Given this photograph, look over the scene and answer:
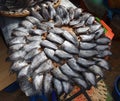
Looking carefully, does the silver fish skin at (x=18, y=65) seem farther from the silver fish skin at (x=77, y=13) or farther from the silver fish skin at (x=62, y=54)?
the silver fish skin at (x=77, y=13)

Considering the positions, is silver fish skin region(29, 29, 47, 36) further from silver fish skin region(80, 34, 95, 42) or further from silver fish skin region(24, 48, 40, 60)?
silver fish skin region(80, 34, 95, 42)

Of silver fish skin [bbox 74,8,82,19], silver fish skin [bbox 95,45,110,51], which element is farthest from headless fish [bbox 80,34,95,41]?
silver fish skin [bbox 74,8,82,19]

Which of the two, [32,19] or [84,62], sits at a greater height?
[32,19]

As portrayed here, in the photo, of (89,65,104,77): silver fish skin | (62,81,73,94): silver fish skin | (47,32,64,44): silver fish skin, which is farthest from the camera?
(47,32,64,44): silver fish skin

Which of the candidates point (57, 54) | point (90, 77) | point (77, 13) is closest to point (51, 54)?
point (57, 54)

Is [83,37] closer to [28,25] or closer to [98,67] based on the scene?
[98,67]

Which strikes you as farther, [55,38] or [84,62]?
[55,38]

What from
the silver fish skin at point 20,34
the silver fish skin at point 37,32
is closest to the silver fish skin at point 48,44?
the silver fish skin at point 37,32

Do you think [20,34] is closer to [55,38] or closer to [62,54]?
[55,38]
